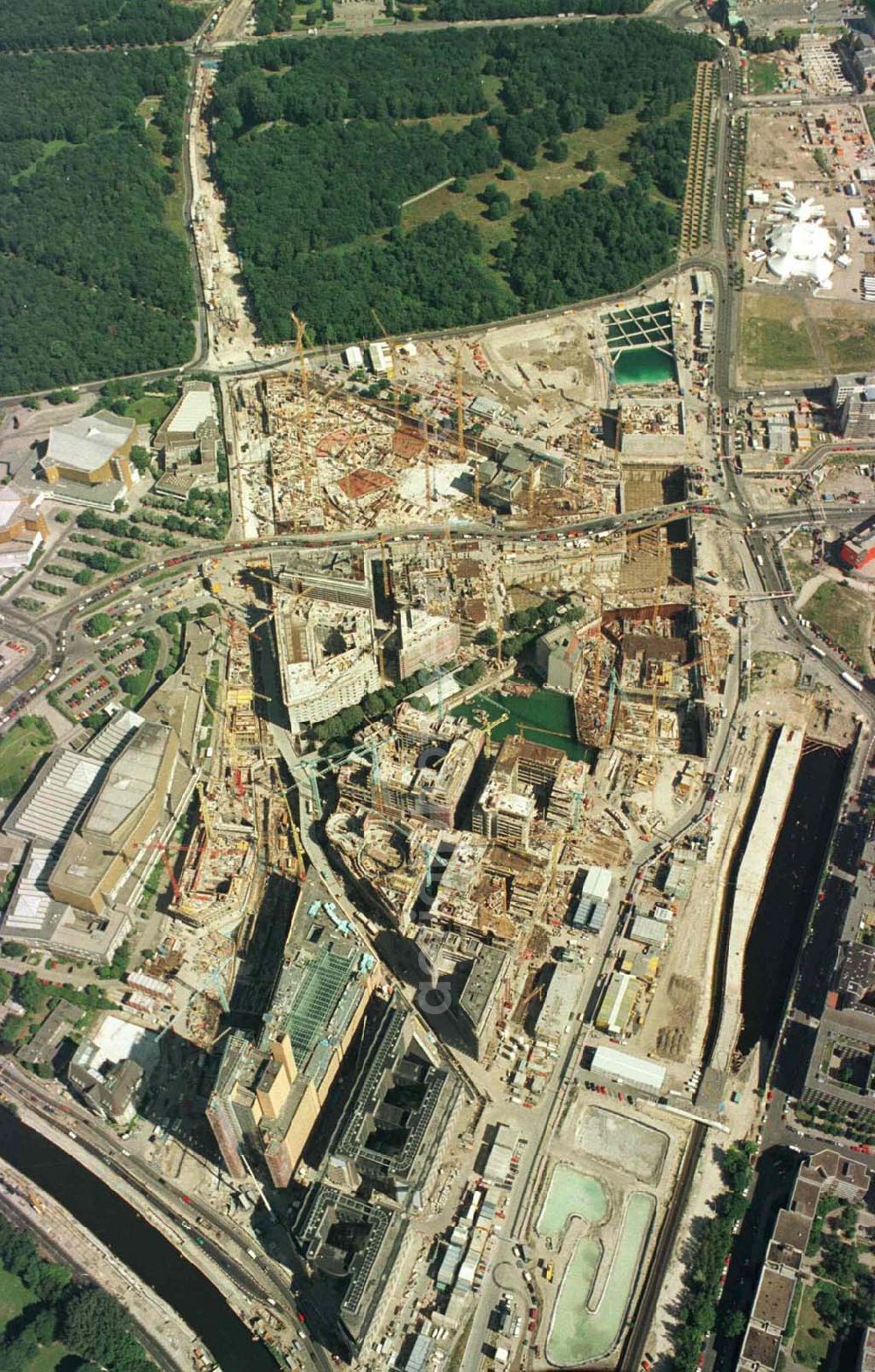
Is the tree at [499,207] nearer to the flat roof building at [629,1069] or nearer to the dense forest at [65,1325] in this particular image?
the flat roof building at [629,1069]

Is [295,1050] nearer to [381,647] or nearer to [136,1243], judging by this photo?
[136,1243]

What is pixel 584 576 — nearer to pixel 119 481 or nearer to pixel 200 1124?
pixel 119 481

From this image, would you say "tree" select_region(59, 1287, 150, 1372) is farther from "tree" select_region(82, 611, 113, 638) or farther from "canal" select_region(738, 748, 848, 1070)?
"tree" select_region(82, 611, 113, 638)

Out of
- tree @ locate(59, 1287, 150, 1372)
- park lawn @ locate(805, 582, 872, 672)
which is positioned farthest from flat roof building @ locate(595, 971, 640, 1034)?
park lawn @ locate(805, 582, 872, 672)

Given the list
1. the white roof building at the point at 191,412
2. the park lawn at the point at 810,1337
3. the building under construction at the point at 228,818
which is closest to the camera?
the park lawn at the point at 810,1337

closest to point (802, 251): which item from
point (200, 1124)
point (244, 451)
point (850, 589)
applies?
point (850, 589)

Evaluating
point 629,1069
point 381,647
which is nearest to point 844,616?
point 381,647

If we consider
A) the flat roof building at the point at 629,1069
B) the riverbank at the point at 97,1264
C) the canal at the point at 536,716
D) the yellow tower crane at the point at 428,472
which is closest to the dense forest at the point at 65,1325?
the riverbank at the point at 97,1264
